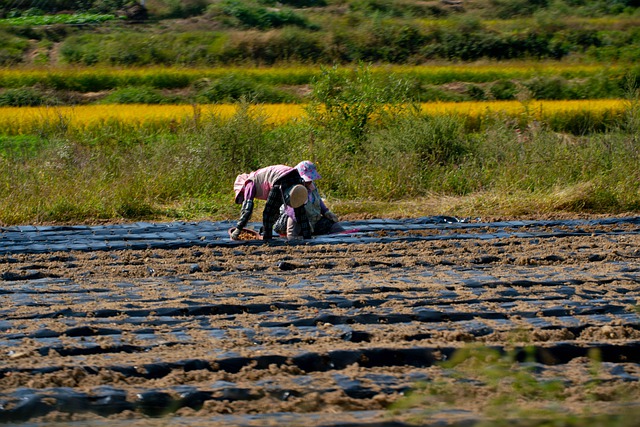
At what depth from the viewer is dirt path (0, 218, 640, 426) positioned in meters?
3.40

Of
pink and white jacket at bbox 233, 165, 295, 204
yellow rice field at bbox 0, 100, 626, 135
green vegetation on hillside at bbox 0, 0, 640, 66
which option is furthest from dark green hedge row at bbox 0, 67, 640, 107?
pink and white jacket at bbox 233, 165, 295, 204

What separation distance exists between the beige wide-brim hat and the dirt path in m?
0.39

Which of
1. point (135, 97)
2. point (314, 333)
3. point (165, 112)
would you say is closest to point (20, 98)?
point (135, 97)

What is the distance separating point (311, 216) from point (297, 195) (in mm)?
661

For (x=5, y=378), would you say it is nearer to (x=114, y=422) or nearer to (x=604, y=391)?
(x=114, y=422)

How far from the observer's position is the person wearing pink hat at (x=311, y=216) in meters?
7.16

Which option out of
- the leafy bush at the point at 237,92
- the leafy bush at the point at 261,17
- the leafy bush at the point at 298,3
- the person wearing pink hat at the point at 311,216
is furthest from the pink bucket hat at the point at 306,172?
the leafy bush at the point at 298,3

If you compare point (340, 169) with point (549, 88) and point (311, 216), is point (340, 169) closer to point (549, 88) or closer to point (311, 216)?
point (311, 216)

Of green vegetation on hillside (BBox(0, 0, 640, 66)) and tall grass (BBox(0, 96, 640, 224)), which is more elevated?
green vegetation on hillside (BBox(0, 0, 640, 66))

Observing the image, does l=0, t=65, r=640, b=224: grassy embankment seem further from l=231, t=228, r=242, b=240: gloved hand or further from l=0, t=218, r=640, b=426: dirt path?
l=0, t=218, r=640, b=426: dirt path

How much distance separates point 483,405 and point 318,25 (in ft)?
99.2

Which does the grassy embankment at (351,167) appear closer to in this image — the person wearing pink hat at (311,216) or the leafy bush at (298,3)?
the person wearing pink hat at (311,216)

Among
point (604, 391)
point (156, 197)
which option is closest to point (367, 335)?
point (604, 391)

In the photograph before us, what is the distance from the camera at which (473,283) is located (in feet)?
18.0
